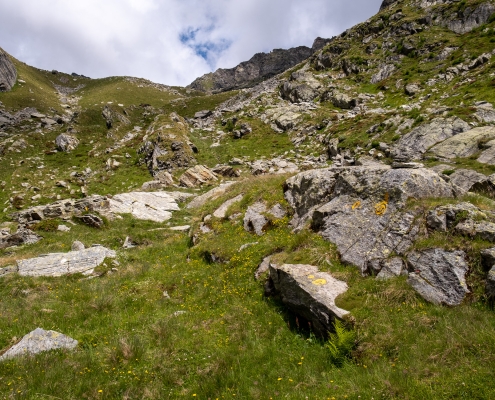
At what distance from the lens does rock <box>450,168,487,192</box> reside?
17.1m

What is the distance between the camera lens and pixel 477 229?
8.07 metres

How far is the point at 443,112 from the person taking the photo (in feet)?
103

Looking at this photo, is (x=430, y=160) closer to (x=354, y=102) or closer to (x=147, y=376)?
(x=147, y=376)

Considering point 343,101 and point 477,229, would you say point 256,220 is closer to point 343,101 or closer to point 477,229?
point 477,229

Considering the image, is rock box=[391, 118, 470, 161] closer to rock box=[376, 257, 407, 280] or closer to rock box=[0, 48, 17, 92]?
rock box=[376, 257, 407, 280]

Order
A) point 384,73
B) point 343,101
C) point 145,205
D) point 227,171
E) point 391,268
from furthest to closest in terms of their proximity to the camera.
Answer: point 384,73 < point 343,101 < point 227,171 < point 145,205 < point 391,268

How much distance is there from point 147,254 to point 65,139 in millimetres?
49796

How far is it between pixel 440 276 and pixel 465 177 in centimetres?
1401

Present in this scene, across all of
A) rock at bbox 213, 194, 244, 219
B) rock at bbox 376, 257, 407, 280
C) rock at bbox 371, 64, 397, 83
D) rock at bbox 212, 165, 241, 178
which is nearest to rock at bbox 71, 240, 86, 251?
rock at bbox 213, 194, 244, 219

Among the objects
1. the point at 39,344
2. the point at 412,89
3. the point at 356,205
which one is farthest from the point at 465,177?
the point at 412,89

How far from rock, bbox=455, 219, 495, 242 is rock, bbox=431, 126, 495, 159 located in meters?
17.8

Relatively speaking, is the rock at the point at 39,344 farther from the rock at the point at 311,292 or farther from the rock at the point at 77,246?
the rock at the point at 77,246

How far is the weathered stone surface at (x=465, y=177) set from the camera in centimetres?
1710

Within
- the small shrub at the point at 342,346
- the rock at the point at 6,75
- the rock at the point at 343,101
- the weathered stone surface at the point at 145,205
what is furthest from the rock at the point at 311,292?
the rock at the point at 6,75
